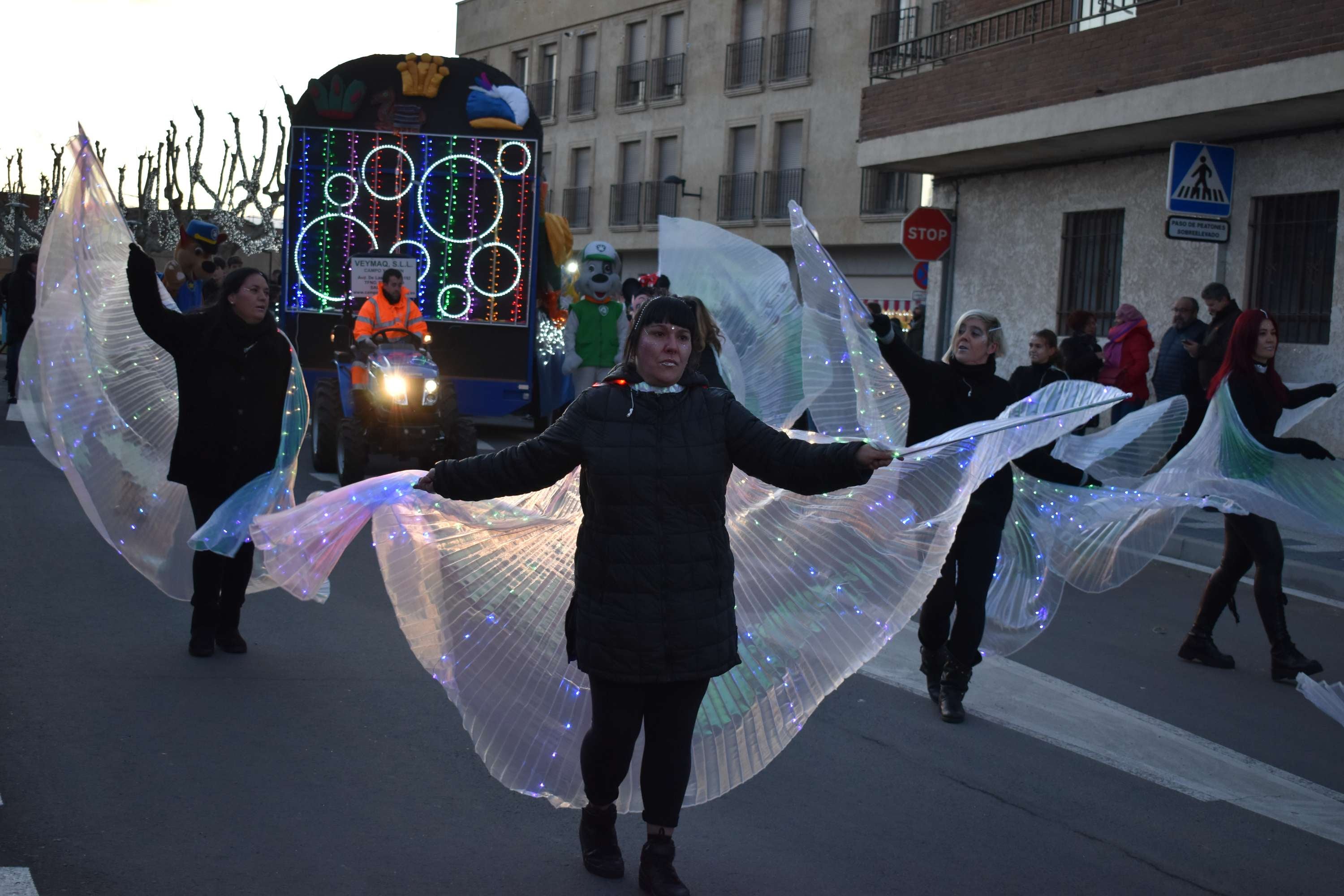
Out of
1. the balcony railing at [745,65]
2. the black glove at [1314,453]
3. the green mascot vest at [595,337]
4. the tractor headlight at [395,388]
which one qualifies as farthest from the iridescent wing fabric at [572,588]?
the balcony railing at [745,65]

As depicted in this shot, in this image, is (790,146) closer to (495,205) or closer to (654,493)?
(495,205)

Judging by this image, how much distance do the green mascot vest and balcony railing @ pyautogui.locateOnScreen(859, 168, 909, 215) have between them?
2043 cm

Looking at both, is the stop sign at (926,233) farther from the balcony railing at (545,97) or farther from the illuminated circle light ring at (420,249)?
the balcony railing at (545,97)

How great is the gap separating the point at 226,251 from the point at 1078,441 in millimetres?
10457

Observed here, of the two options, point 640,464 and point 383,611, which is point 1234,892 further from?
point 383,611

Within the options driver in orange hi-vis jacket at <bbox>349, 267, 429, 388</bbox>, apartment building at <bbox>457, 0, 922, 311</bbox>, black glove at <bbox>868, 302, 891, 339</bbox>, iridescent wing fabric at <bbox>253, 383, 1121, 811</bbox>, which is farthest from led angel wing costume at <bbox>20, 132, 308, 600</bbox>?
apartment building at <bbox>457, 0, 922, 311</bbox>

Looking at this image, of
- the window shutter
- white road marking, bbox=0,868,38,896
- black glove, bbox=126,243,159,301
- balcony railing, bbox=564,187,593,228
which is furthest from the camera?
balcony railing, bbox=564,187,593,228

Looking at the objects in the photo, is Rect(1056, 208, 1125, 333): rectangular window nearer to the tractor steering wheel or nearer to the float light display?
the float light display

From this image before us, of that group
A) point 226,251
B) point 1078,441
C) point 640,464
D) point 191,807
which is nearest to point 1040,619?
point 1078,441

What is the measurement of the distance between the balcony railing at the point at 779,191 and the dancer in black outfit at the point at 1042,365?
25.1 m

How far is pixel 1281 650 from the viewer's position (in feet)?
22.9

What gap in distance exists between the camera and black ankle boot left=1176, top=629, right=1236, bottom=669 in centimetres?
720

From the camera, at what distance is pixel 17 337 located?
1684cm

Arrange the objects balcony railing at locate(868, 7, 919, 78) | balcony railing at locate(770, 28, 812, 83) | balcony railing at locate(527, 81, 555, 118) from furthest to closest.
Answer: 1. balcony railing at locate(527, 81, 555, 118)
2. balcony railing at locate(770, 28, 812, 83)
3. balcony railing at locate(868, 7, 919, 78)
